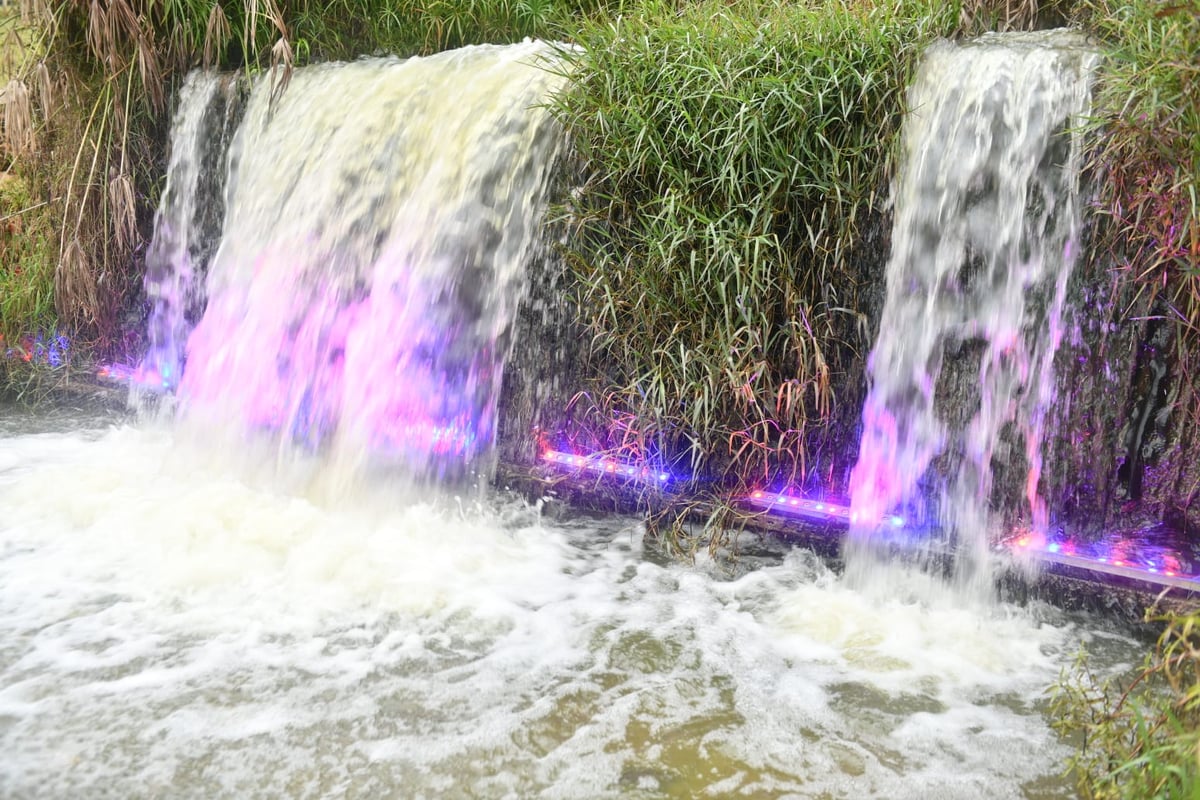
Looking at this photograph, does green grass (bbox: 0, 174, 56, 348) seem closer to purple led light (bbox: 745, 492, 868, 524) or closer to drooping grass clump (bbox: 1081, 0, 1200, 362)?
purple led light (bbox: 745, 492, 868, 524)

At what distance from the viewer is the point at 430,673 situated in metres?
2.36

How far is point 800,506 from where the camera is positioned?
10.7 ft

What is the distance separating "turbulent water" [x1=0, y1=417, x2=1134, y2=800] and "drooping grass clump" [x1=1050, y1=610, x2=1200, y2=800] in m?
0.11

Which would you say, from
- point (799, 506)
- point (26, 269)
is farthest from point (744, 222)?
point (26, 269)

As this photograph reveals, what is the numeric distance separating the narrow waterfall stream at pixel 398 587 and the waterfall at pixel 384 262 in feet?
0.04

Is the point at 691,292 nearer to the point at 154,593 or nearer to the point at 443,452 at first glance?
the point at 443,452

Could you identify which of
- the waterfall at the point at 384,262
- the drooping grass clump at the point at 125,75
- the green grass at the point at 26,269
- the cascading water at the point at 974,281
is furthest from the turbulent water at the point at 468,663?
the green grass at the point at 26,269

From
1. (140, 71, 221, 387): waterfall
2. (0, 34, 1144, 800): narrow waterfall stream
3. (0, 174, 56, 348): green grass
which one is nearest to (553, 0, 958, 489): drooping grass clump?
(0, 34, 1144, 800): narrow waterfall stream

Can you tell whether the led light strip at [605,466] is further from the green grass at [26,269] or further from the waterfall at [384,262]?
the green grass at [26,269]

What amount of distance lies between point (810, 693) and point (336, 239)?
2.85 metres

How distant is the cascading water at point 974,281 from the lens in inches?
110

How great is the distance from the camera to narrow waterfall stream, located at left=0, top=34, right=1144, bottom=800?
201cm

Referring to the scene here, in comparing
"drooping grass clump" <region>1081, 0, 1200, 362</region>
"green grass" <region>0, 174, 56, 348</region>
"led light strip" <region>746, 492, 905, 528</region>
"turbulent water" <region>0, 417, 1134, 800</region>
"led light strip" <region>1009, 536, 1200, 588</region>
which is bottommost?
"turbulent water" <region>0, 417, 1134, 800</region>

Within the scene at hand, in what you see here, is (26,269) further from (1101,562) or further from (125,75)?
(1101,562)
